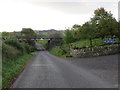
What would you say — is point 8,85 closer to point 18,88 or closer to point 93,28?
point 18,88

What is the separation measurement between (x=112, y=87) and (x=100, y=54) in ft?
49.5

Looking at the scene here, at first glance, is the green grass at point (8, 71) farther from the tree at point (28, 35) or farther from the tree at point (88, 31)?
the tree at point (28, 35)

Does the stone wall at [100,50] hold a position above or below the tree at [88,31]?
below

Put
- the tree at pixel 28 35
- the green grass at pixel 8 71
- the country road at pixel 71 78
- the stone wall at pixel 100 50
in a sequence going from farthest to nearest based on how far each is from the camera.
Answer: the tree at pixel 28 35 < the stone wall at pixel 100 50 < the green grass at pixel 8 71 < the country road at pixel 71 78

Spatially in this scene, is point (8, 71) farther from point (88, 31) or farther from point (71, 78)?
point (88, 31)

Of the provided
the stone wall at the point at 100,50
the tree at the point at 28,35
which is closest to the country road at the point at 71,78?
the stone wall at the point at 100,50

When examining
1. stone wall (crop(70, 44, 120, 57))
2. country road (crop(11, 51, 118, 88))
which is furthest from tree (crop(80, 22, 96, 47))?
country road (crop(11, 51, 118, 88))

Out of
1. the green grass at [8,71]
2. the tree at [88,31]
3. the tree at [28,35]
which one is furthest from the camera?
the tree at [28,35]

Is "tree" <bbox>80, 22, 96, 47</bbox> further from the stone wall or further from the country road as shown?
the country road

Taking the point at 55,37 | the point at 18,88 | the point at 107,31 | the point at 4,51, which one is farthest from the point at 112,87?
the point at 55,37

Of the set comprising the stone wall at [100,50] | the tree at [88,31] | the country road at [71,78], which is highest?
the tree at [88,31]

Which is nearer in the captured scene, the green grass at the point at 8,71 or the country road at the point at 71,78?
the country road at the point at 71,78

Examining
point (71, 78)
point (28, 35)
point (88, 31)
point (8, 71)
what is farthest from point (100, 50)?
point (28, 35)

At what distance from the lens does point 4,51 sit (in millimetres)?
15211
